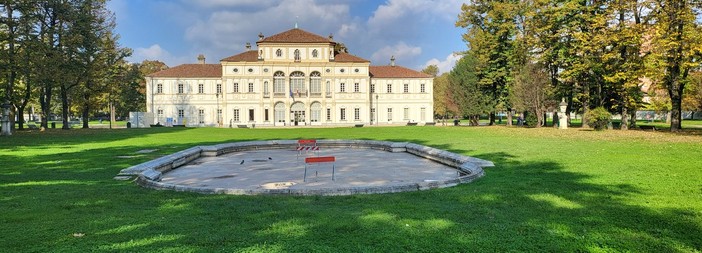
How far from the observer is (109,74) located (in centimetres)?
5538

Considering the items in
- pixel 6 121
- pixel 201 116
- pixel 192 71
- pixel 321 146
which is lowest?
pixel 321 146

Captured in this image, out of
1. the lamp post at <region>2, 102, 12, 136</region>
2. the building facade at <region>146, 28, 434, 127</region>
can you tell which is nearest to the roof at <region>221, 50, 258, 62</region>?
the building facade at <region>146, 28, 434, 127</region>

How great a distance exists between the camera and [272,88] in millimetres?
59625

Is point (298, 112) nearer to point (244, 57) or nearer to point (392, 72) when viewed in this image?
point (244, 57)

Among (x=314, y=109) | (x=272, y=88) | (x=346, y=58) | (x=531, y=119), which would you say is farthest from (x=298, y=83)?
(x=531, y=119)

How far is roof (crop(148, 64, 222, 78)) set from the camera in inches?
2372

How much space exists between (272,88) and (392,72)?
17.3m

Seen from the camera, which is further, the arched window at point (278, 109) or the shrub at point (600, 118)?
the arched window at point (278, 109)

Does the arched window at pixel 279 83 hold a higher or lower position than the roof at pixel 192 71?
lower

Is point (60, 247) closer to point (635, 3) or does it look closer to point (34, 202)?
point (34, 202)

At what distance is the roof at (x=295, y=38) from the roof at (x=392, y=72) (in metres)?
8.56

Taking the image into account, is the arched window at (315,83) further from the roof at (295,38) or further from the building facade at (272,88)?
the roof at (295,38)

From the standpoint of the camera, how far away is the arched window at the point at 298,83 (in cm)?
6000

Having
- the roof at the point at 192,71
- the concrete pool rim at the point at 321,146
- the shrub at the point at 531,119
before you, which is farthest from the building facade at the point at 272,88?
the concrete pool rim at the point at 321,146
